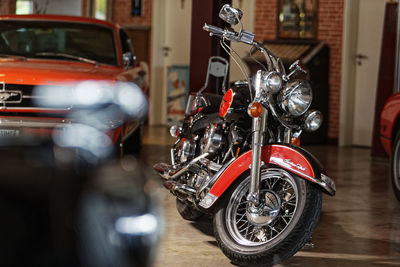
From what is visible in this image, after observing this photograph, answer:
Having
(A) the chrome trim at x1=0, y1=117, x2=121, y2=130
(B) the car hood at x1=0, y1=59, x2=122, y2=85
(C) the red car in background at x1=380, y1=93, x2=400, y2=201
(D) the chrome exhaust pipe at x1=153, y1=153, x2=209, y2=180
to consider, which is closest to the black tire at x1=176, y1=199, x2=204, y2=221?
(D) the chrome exhaust pipe at x1=153, y1=153, x2=209, y2=180

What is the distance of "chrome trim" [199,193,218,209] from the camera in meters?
3.58

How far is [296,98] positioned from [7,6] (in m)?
8.37

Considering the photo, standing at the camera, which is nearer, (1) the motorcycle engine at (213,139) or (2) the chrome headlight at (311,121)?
(2) the chrome headlight at (311,121)

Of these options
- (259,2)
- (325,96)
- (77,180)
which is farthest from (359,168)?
(77,180)

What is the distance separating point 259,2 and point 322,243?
751cm

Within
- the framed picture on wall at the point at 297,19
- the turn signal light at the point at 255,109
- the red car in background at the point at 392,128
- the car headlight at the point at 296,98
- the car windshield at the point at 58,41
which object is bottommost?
the red car in background at the point at 392,128

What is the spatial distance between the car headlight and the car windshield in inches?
132

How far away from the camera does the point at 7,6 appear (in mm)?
10711

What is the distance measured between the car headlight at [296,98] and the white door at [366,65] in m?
6.99

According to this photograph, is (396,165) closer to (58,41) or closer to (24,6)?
(58,41)

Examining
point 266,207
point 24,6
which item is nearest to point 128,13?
point 24,6

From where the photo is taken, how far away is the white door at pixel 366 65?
1003cm

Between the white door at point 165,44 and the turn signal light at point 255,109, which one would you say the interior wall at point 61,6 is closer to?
the white door at point 165,44

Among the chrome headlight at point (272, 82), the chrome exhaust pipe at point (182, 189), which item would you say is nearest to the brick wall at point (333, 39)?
the chrome exhaust pipe at point (182, 189)
